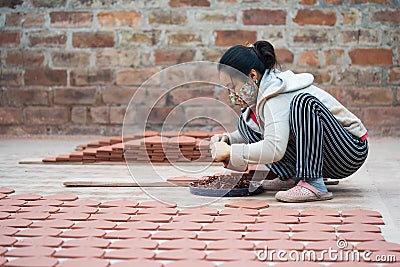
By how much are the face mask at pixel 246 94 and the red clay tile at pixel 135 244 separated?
101 cm

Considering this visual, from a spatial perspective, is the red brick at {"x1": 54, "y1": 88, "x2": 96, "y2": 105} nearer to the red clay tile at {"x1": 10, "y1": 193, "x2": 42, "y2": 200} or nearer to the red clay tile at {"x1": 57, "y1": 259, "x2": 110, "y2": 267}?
the red clay tile at {"x1": 10, "y1": 193, "x2": 42, "y2": 200}

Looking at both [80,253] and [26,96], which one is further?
[26,96]

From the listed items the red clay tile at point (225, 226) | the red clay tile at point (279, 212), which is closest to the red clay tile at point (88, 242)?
the red clay tile at point (225, 226)

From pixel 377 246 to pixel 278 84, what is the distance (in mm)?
1089

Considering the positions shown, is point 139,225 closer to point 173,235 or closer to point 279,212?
point 173,235

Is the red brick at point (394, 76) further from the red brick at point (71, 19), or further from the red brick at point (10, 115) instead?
the red brick at point (10, 115)

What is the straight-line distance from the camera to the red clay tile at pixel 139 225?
272cm

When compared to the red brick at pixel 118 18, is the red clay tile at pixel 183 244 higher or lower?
lower

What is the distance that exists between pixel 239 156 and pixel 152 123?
3537 mm

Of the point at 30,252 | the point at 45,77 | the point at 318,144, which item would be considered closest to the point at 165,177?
the point at 318,144

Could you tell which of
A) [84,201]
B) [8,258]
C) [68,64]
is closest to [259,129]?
[84,201]

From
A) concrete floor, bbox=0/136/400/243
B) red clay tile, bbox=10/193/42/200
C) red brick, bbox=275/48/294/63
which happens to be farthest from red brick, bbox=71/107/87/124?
red clay tile, bbox=10/193/42/200

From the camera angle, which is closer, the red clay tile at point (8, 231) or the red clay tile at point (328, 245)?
the red clay tile at point (328, 245)

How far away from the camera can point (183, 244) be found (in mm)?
2449
